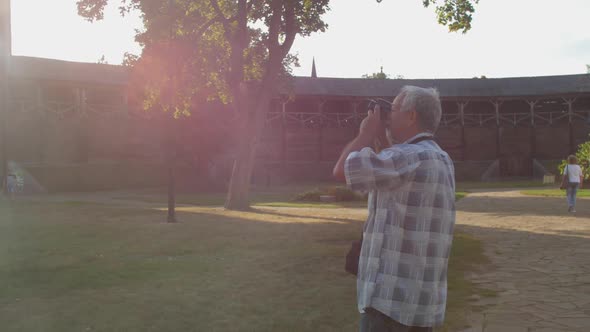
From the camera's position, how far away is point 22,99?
32625 mm

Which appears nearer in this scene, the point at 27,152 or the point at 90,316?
the point at 90,316

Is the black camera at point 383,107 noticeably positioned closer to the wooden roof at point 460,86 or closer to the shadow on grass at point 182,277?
the shadow on grass at point 182,277

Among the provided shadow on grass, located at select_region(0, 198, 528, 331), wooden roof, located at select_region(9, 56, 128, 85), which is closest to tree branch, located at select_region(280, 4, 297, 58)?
shadow on grass, located at select_region(0, 198, 528, 331)

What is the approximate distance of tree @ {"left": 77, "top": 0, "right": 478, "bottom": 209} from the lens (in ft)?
67.8

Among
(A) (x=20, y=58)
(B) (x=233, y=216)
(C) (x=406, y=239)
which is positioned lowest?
(B) (x=233, y=216)

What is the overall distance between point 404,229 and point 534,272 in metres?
6.35

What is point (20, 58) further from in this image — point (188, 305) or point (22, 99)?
point (188, 305)

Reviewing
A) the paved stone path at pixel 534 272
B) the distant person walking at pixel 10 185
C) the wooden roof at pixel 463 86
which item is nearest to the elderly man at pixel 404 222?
the paved stone path at pixel 534 272

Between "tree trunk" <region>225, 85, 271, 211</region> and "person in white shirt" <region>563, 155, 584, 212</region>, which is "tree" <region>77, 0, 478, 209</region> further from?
"person in white shirt" <region>563, 155, 584, 212</region>

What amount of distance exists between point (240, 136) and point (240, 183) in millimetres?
1716

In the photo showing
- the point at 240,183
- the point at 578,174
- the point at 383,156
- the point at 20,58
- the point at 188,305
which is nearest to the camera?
the point at 383,156

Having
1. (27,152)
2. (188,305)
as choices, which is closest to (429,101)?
(188,305)

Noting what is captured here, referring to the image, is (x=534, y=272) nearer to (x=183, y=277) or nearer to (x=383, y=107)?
(x=183, y=277)

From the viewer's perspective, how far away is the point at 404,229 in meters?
2.67
